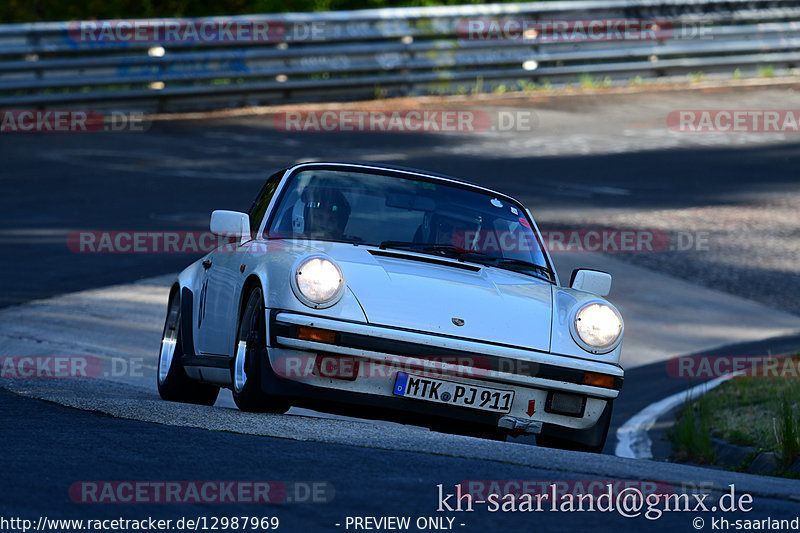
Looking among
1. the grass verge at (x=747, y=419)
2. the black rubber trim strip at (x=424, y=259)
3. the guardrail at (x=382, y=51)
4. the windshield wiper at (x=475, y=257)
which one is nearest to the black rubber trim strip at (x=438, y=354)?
the black rubber trim strip at (x=424, y=259)

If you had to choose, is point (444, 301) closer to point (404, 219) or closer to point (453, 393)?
point (453, 393)

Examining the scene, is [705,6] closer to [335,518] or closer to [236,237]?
[236,237]

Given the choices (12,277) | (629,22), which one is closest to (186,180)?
(12,277)

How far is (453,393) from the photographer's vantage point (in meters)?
6.25

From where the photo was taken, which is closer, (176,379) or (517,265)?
(517,265)

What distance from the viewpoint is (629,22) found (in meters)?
22.5

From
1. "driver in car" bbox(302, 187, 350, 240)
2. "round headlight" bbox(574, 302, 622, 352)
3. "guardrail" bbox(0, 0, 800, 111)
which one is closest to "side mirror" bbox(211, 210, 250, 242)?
"driver in car" bbox(302, 187, 350, 240)

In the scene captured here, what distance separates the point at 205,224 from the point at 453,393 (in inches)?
306

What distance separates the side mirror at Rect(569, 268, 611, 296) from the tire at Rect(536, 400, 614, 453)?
3.45 feet

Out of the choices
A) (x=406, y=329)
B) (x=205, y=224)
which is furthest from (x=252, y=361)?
(x=205, y=224)

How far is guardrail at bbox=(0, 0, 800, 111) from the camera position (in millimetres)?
18516

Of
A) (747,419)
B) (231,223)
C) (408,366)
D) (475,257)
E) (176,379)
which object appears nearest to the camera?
(408,366)

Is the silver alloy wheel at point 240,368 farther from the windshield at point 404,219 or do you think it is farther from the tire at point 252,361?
the windshield at point 404,219

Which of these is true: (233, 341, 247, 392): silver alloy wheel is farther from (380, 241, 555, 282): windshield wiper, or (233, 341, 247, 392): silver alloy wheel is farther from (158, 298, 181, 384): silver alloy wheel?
(158, 298, 181, 384): silver alloy wheel
